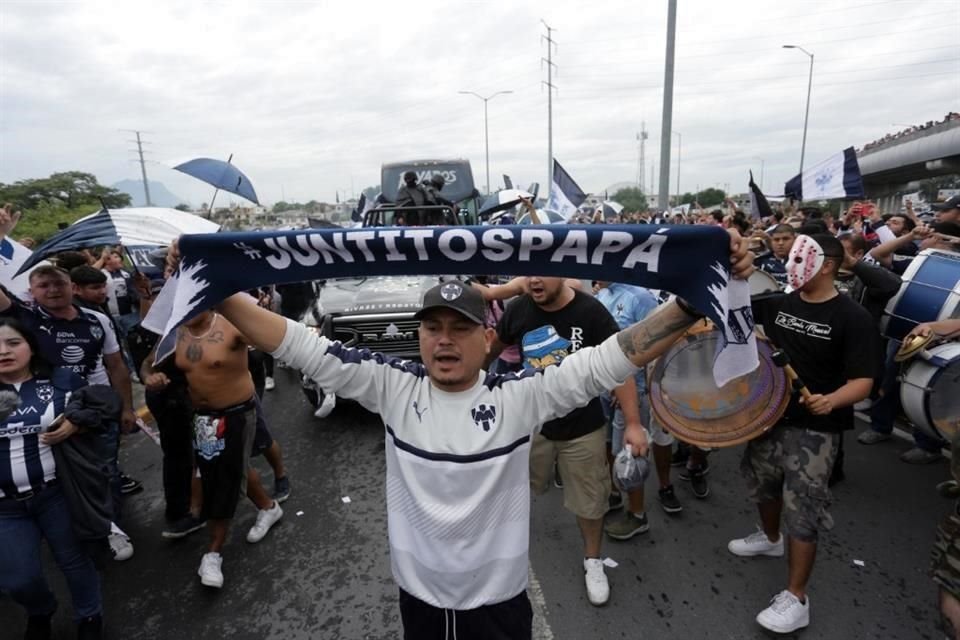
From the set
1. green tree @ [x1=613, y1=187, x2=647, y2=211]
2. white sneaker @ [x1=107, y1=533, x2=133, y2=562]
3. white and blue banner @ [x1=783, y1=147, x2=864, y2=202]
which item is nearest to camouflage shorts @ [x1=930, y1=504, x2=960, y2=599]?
white sneaker @ [x1=107, y1=533, x2=133, y2=562]

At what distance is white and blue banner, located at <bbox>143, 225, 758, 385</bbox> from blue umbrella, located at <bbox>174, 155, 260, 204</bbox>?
12.5 feet

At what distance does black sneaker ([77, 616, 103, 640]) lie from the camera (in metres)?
2.77

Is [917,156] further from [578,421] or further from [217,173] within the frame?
[217,173]

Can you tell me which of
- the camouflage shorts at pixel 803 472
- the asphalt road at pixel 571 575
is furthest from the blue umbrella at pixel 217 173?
the camouflage shorts at pixel 803 472

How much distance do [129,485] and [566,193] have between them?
27.0 feet

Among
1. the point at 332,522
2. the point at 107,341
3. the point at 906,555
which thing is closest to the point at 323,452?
the point at 332,522

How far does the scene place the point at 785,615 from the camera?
2.74 metres

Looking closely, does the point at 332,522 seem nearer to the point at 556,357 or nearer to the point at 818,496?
the point at 556,357

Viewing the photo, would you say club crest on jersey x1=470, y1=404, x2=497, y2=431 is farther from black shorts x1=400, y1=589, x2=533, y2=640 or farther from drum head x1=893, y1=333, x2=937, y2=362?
drum head x1=893, y1=333, x2=937, y2=362

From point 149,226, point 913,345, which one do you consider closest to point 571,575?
point 913,345

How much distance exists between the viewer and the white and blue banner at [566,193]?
389 inches

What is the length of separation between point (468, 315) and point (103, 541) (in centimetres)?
252

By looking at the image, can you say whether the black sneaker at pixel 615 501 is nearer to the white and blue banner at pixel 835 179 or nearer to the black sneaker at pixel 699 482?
the black sneaker at pixel 699 482

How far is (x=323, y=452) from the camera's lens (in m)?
5.09
